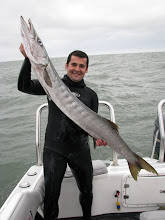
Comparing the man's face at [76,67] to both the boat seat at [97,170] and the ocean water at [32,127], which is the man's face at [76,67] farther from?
the ocean water at [32,127]

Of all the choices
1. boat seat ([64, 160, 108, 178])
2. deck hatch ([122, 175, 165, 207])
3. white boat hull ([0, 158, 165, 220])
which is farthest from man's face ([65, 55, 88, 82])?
deck hatch ([122, 175, 165, 207])

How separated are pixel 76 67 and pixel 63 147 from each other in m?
1.09

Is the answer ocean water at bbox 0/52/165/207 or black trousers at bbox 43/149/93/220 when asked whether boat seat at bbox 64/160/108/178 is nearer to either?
black trousers at bbox 43/149/93/220

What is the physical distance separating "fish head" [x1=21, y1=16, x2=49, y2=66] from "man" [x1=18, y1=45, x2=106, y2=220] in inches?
17.7

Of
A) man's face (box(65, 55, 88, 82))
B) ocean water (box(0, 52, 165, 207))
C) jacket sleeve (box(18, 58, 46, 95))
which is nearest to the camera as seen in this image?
jacket sleeve (box(18, 58, 46, 95))

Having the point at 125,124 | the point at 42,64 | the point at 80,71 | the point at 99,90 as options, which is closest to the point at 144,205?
the point at 80,71

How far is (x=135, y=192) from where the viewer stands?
322cm

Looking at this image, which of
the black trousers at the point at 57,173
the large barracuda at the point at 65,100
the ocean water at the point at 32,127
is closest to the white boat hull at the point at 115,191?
the black trousers at the point at 57,173

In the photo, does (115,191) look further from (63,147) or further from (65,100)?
(65,100)

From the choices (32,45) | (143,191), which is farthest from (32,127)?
(32,45)

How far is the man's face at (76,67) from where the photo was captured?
2.81m

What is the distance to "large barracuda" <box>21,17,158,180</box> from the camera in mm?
2133

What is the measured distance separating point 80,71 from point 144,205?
7.67 feet

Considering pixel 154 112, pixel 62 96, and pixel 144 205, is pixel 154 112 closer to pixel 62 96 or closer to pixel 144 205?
pixel 144 205
